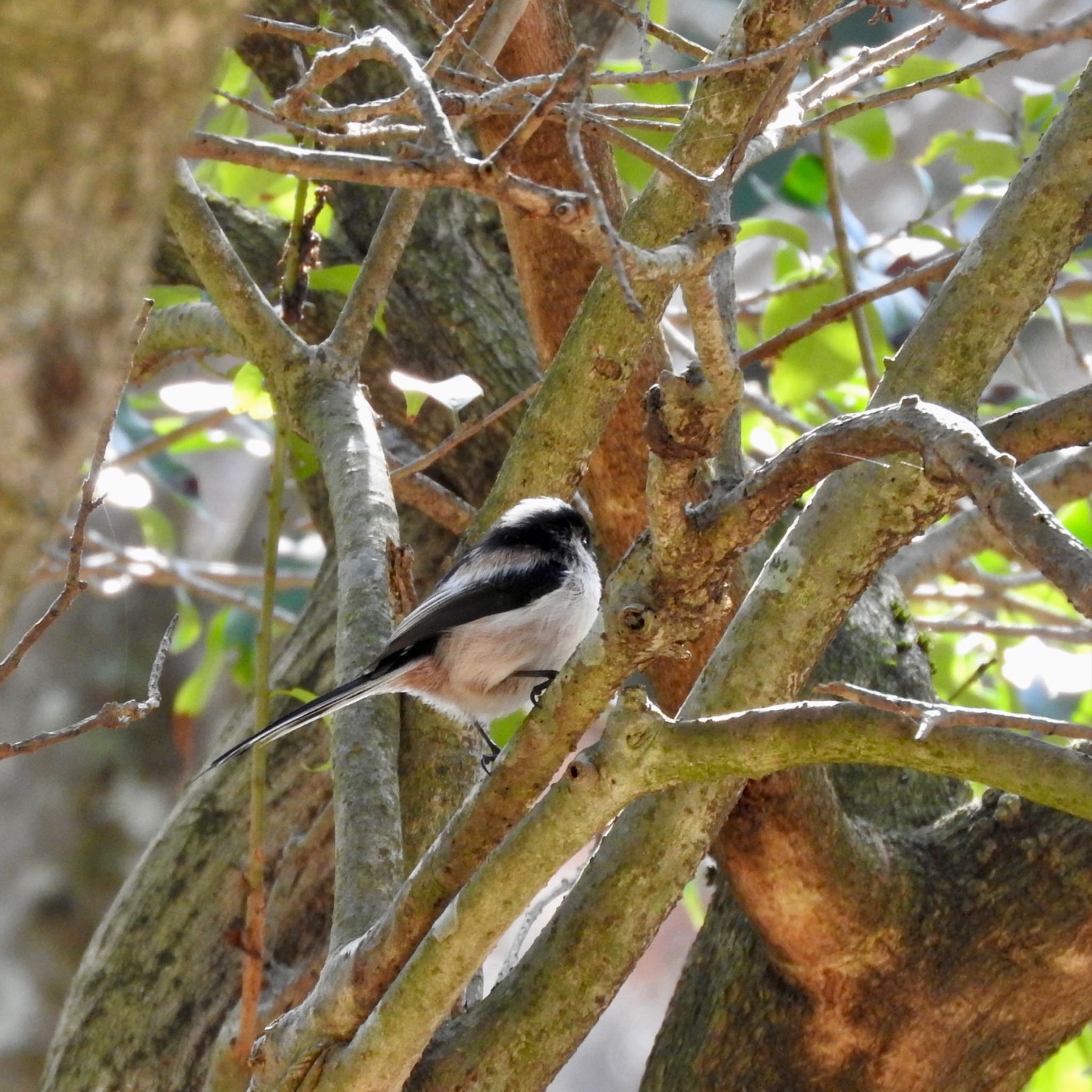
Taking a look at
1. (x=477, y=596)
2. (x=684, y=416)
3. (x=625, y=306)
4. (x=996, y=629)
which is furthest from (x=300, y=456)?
(x=996, y=629)

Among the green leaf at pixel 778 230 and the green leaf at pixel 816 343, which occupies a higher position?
the green leaf at pixel 778 230

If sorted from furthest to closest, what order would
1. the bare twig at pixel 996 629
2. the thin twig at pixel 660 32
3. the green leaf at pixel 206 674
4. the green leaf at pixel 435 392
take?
the green leaf at pixel 206 674
the bare twig at pixel 996 629
the green leaf at pixel 435 392
the thin twig at pixel 660 32

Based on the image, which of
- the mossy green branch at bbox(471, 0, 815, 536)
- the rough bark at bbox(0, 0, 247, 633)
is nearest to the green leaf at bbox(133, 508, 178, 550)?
the mossy green branch at bbox(471, 0, 815, 536)

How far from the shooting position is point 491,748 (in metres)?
3.43

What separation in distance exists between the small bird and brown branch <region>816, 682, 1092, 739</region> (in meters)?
1.56

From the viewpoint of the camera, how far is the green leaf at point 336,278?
2768 millimetres

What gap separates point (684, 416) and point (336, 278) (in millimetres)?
1578

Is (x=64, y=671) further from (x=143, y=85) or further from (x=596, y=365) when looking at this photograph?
(x=143, y=85)

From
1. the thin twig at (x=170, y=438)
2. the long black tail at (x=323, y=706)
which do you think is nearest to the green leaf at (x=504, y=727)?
the long black tail at (x=323, y=706)

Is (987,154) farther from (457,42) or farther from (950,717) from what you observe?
(950,717)

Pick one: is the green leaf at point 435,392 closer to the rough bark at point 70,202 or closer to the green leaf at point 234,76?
the rough bark at point 70,202

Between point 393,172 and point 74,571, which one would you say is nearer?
point 393,172

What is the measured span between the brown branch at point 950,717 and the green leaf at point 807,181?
2912 mm

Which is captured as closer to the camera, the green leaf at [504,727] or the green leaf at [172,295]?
the green leaf at [504,727]
